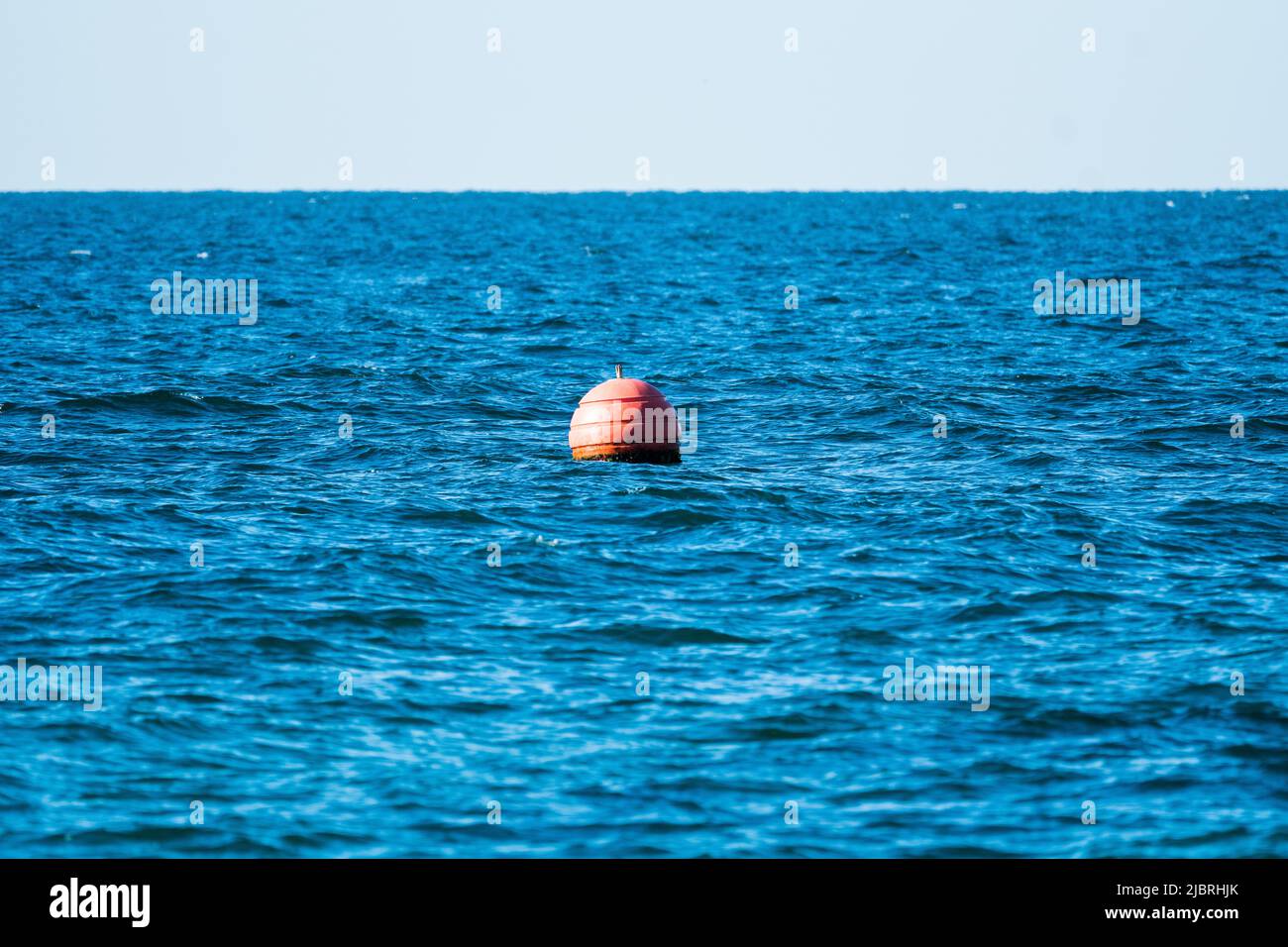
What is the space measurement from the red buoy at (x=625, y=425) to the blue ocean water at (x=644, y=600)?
0.29 m

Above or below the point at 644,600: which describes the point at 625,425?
above

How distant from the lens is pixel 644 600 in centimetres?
1425

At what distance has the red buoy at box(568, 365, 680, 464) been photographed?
19.2m

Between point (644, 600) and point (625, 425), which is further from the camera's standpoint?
point (625, 425)

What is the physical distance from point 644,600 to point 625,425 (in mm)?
5448

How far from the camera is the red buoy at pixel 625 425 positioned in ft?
63.0

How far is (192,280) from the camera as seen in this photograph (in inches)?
2153

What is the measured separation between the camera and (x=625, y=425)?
1941 centimetres

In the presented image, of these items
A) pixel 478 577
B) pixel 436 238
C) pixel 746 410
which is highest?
pixel 436 238

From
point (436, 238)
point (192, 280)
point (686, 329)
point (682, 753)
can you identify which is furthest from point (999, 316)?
point (436, 238)

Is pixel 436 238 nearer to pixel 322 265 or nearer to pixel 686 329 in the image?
pixel 322 265

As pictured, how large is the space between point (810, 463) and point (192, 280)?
38.8 metres

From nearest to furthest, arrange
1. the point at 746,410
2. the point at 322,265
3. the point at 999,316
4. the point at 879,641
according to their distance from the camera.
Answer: the point at 879,641 → the point at 746,410 → the point at 999,316 → the point at 322,265

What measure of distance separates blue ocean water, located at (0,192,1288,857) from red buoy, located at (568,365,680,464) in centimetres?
29
